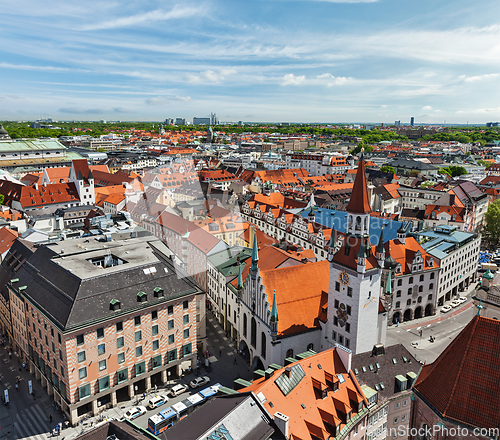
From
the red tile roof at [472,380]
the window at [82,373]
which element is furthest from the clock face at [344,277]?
the window at [82,373]

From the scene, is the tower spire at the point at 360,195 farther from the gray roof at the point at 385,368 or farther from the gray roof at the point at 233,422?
the gray roof at the point at 233,422

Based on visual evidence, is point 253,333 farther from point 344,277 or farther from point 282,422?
point 282,422

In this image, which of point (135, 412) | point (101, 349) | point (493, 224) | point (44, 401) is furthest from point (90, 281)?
point (493, 224)

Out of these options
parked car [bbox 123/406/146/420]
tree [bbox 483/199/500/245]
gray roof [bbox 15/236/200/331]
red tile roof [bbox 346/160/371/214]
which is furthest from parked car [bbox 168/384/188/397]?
tree [bbox 483/199/500/245]

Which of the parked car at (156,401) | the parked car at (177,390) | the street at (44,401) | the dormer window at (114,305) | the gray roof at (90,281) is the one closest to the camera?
the street at (44,401)

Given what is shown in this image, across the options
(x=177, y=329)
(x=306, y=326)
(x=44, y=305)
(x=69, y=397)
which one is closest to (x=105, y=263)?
(x=44, y=305)

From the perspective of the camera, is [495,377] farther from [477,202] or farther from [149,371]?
[477,202]
